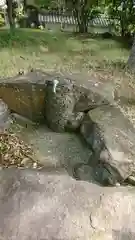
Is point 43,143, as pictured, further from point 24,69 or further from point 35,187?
point 24,69

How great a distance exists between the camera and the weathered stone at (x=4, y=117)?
4.18 meters

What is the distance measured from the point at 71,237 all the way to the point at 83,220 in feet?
0.53

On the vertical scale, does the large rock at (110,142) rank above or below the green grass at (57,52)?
below

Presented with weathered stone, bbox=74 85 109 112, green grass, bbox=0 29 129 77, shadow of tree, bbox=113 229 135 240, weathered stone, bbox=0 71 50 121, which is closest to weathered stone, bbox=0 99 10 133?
weathered stone, bbox=0 71 50 121

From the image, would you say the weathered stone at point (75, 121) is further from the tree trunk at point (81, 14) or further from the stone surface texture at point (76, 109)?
the tree trunk at point (81, 14)

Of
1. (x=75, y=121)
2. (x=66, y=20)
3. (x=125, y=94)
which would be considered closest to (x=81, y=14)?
(x=66, y=20)

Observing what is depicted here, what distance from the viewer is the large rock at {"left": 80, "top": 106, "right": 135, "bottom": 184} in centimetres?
325

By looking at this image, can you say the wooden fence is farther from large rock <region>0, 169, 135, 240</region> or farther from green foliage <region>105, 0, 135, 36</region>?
large rock <region>0, 169, 135, 240</region>

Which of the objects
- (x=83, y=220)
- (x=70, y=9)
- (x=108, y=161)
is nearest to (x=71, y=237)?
(x=83, y=220)

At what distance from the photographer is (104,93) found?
14.5 ft

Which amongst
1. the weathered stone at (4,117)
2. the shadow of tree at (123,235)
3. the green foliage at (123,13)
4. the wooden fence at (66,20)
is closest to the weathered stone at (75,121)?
the weathered stone at (4,117)

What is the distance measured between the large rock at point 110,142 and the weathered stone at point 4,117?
98 cm

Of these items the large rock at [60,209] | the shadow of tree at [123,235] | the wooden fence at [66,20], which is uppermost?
the wooden fence at [66,20]

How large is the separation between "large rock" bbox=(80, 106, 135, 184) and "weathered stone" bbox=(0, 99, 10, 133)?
98 centimetres
